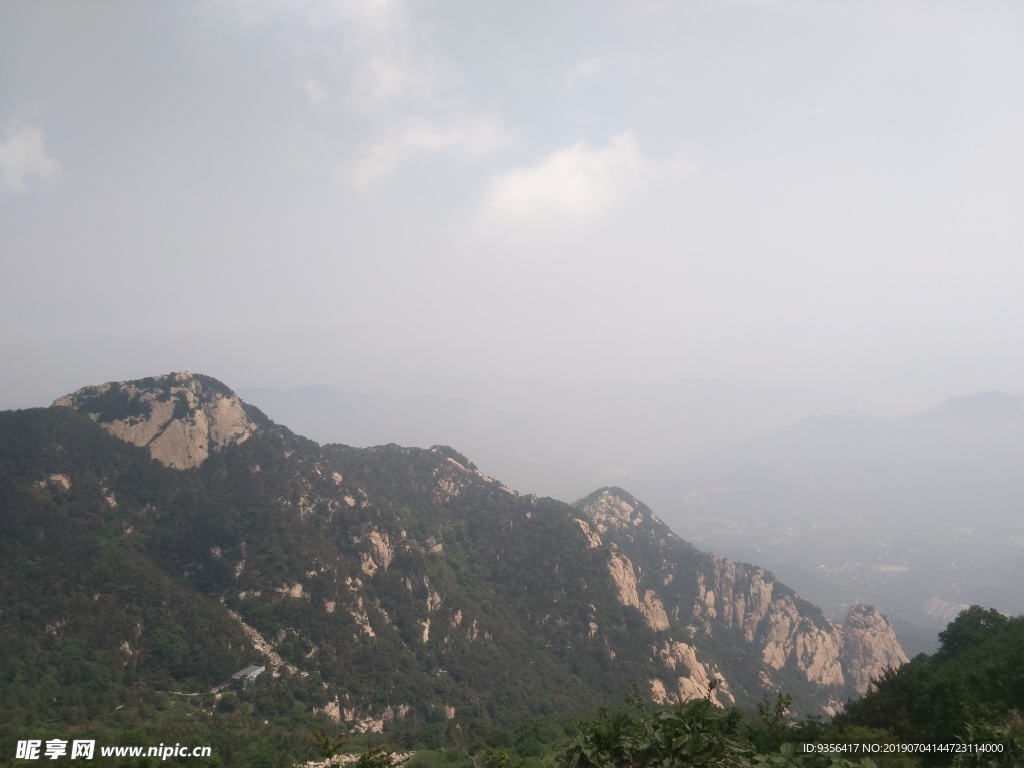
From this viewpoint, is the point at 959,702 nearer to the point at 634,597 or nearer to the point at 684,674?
the point at 684,674

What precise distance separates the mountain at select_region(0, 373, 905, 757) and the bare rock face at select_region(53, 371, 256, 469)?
292 millimetres

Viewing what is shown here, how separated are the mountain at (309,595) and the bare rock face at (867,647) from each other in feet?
1.48

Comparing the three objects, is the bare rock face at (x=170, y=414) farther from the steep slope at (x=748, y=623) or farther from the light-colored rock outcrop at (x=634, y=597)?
the light-colored rock outcrop at (x=634, y=597)

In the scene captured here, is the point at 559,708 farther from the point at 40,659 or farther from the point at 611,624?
the point at 40,659

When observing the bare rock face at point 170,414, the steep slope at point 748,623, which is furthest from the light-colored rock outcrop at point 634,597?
the bare rock face at point 170,414

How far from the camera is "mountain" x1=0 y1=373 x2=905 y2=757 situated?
142ft

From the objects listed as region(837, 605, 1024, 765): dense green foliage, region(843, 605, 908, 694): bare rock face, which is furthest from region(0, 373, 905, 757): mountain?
region(837, 605, 1024, 765): dense green foliage

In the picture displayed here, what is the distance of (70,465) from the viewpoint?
56.0 metres

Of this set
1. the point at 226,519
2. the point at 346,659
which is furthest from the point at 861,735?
the point at 226,519

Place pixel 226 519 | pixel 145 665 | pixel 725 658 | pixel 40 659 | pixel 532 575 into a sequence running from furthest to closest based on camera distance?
pixel 725 658 < pixel 532 575 < pixel 226 519 < pixel 145 665 < pixel 40 659

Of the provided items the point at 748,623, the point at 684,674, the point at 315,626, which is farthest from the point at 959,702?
the point at 748,623

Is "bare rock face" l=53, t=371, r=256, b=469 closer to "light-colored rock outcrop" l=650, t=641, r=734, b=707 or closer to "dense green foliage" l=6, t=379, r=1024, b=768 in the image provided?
"dense green foliage" l=6, t=379, r=1024, b=768

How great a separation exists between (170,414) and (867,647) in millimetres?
124440

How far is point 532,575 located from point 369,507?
88.8 ft
